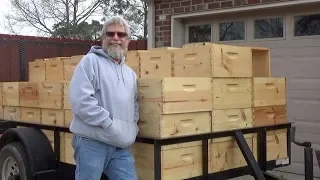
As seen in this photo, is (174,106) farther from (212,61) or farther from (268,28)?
(268,28)

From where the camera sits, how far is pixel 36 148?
15.7 feet

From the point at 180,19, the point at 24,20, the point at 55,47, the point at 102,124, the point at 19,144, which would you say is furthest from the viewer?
the point at 24,20

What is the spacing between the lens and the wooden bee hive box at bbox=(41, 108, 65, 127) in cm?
470

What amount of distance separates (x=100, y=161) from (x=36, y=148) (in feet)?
4.50

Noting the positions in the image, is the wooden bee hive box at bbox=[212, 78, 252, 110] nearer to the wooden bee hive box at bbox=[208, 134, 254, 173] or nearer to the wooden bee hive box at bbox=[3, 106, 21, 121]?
the wooden bee hive box at bbox=[208, 134, 254, 173]

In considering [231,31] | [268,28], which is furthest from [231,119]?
[231,31]

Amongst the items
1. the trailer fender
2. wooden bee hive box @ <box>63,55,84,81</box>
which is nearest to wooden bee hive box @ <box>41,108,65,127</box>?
the trailer fender

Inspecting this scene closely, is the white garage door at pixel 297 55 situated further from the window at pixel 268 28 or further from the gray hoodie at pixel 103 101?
the gray hoodie at pixel 103 101

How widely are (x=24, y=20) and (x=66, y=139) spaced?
3012cm

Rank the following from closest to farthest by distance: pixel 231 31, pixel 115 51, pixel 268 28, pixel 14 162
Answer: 1. pixel 115 51
2. pixel 14 162
3. pixel 268 28
4. pixel 231 31

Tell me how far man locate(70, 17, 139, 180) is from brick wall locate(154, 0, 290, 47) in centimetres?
439

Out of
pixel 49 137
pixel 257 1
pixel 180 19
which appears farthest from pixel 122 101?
pixel 180 19

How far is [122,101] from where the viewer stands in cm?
369

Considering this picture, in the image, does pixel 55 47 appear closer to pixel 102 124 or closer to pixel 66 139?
pixel 66 139
